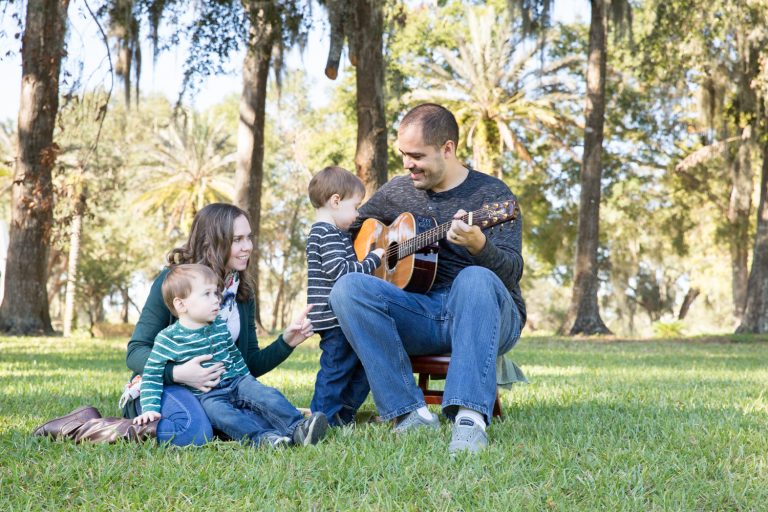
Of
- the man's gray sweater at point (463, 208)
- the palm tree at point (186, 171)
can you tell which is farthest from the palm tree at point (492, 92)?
the man's gray sweater at point (463, 208)

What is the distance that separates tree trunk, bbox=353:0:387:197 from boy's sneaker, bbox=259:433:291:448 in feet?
25.7

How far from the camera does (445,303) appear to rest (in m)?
4.16

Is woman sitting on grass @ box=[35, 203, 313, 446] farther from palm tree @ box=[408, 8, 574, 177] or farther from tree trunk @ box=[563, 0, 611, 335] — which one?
palm tree @ box=[408, 8, 574, 177]

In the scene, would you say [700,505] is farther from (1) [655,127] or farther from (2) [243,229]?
(1) [655,127]

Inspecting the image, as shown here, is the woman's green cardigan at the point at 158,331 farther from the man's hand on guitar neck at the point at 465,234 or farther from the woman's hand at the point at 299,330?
the man's hand on guitar neck at the point at 465,234

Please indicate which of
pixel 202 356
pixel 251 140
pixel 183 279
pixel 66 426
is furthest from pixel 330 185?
pixel 251 140

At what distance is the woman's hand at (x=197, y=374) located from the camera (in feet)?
12.4

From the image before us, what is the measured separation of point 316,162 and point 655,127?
35.8 ft

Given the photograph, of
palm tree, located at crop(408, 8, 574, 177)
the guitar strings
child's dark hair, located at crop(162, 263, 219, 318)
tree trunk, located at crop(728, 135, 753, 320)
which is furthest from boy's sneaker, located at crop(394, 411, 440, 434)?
palm tree, located at crop(408, 8, 574, 177)

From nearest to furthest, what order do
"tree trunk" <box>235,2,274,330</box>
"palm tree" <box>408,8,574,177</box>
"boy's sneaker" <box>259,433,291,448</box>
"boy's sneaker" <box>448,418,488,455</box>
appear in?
"boy's sneaker" <box>448,418,488,455</box> → "boy's sneaker" <box>259,433,291,448</box> → "tree trunk" <box>235,2,274,330</box> → "palm tree" <box>408,8,574,177</box>

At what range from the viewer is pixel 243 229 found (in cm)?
420

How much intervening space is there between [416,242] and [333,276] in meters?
0.47

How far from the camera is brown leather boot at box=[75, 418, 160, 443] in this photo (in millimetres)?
3674

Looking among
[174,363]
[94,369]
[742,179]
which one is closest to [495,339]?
[174,363]
